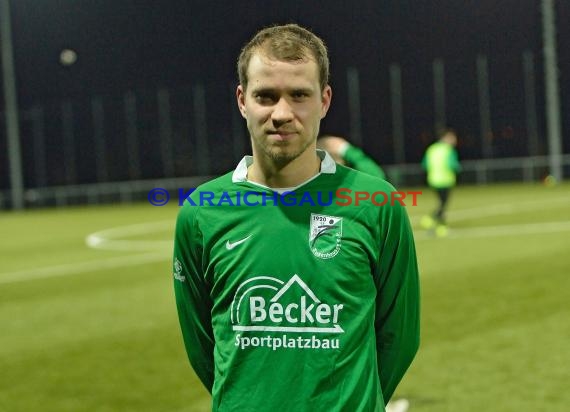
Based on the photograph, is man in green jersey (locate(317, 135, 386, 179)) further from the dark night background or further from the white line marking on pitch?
the dark night background

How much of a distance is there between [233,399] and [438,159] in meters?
17.7

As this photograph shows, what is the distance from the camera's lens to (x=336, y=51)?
133ft

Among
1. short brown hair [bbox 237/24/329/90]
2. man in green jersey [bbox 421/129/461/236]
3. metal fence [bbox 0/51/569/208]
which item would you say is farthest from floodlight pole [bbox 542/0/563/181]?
short brown hair [bbox 237/24/329/90]

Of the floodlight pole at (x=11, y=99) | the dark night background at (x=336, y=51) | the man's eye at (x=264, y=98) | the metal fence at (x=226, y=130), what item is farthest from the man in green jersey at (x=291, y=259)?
the floodlight pole at (x=11, y=99)

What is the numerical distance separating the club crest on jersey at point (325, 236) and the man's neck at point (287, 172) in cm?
13

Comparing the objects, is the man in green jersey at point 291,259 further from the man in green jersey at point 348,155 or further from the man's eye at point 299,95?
the man in green jersey at point 348,155

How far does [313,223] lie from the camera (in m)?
2.74

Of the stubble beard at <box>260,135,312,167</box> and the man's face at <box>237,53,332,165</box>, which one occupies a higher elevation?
the man's face at <box>237,53,332,165</box>

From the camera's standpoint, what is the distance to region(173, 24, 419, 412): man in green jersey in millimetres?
2697

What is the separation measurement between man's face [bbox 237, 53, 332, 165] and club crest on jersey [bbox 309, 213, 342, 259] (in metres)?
0.20

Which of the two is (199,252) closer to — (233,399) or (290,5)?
(233,399)

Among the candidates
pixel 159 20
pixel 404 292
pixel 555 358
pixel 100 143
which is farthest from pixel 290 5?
pixel 404 292

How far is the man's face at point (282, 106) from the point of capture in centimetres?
269

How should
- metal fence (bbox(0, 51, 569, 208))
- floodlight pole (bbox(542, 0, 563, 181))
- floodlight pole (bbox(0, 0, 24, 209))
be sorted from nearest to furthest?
1. floodlight pole (bbox(542, 0, 563, 181))
2. metal fence (bbox(0, 51, 569, 208))
3. floodlight pole (bbox(0, 0, 24, 209))
